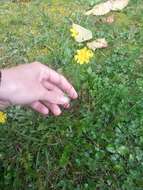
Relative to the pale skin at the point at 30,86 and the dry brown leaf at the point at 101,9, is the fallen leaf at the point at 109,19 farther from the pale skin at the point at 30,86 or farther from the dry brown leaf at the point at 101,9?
the pale skin at the point at 30,86

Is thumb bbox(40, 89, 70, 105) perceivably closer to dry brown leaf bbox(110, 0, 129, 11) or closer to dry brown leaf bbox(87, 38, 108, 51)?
dry brown leaf bbox(87, 38, 108, 51)

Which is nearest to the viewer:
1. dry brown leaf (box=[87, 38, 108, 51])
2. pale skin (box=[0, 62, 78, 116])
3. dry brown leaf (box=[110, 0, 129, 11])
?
pale skin (box=[0, 62, 78, 116])

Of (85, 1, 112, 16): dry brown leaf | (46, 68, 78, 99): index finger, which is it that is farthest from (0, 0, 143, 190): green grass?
(46, 68, 78, 99): index finger

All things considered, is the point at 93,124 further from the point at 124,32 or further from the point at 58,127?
the point at 124,32

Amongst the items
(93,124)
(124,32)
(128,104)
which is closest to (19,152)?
(93,124)

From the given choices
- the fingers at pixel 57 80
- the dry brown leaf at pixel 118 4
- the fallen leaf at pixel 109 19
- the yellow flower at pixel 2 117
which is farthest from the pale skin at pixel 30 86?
the dry brown leaf at pixel 118 4

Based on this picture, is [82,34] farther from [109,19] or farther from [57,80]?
[57,80]
